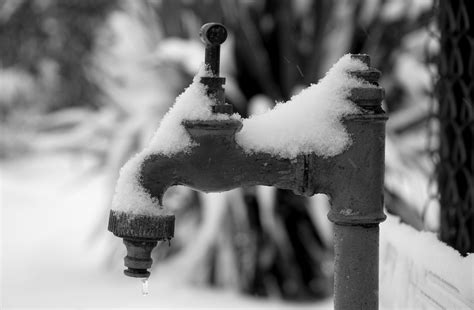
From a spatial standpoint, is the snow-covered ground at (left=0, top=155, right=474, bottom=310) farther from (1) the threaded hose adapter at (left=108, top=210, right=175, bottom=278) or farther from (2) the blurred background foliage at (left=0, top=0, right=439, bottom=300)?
(1) the threaded hose adapter at (left=108, top=210, right=175, bottom=278)

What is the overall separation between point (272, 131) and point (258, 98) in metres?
2.05

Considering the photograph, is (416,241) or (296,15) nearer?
(416,241)

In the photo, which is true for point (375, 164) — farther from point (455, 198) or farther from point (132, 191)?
point (455, 198)

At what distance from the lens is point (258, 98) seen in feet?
9.73

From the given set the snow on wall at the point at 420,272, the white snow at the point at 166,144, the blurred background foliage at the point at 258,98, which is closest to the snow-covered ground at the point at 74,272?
the blurred background foliage at the point at 258,98

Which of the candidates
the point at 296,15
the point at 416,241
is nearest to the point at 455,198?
the point at 416,241

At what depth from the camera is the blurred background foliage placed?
2957 mm

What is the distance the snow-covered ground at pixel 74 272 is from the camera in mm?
2646

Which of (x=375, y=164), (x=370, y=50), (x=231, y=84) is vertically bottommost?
(x=375, y=164)

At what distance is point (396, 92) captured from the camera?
3.27m

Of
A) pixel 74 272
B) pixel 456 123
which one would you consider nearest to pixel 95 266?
pixel 74 272

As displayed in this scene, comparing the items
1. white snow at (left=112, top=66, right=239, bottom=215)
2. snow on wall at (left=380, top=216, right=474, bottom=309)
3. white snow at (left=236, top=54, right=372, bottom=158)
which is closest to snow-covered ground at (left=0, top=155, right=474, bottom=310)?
snow on wall at (left=380, top=216, right=474, bottom=309)

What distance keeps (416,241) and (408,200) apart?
1.93m

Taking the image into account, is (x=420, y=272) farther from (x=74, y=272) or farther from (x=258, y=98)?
(x=74, y=272)
